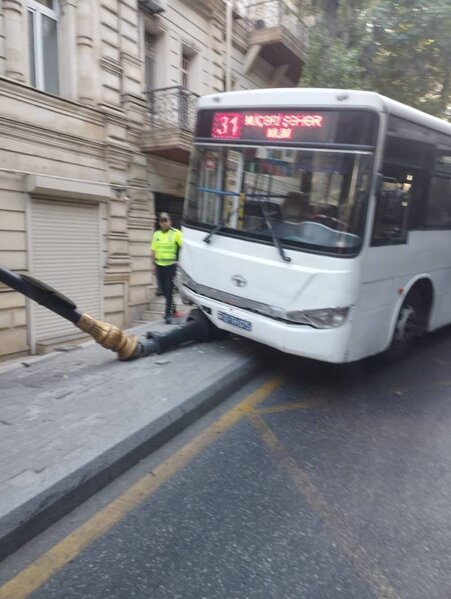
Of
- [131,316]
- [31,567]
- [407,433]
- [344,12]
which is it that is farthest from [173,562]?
[344,12]

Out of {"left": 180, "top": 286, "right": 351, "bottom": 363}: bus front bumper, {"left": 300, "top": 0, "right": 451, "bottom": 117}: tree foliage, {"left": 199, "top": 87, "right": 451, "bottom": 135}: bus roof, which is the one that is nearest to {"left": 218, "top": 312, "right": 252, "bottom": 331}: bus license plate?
{"left": 180, "top": 286, "right": 351, "bottom": 363}: bus front bumper

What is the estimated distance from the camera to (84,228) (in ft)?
29.7

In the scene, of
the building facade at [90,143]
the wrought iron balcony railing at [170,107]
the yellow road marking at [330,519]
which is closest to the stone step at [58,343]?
the building facade at [90,143]

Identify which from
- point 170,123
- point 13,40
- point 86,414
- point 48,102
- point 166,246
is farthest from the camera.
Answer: point 170,123

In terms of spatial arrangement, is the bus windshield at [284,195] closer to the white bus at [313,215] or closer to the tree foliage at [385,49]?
the white bus at [313,215]

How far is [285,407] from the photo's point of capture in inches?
189

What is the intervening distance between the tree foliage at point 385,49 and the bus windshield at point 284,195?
7.49 m

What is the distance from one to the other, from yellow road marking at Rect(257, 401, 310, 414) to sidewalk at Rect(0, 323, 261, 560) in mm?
484

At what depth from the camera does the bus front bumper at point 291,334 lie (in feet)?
15.2

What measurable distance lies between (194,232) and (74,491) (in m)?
3.33

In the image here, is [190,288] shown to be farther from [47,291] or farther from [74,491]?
[74,491]

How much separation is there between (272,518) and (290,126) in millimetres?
3484

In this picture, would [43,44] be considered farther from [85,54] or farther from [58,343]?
[58,343]

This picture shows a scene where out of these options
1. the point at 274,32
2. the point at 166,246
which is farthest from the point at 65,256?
the point at 274,32
